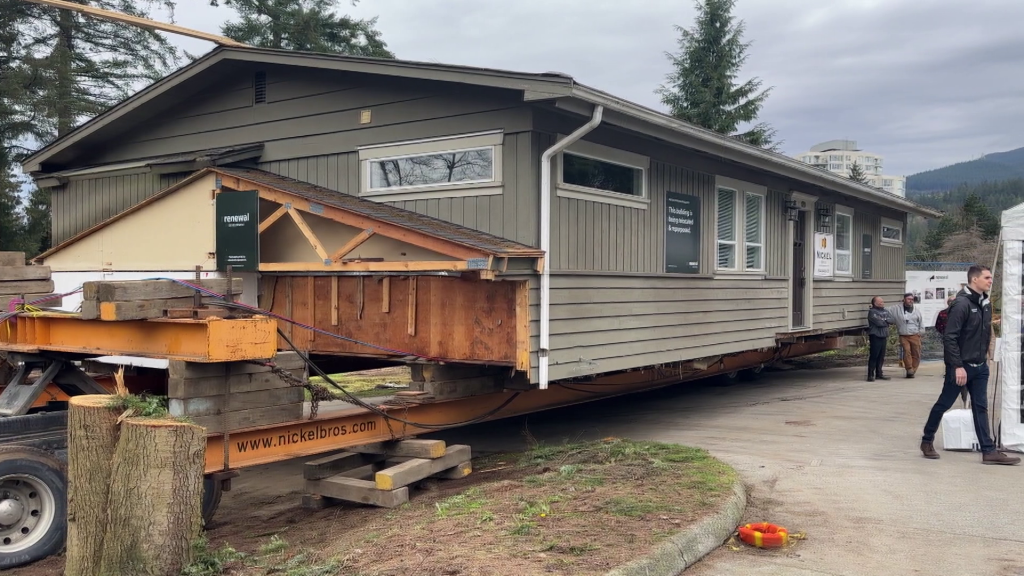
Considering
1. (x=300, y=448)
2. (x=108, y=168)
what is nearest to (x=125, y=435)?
(x=300, y=448)

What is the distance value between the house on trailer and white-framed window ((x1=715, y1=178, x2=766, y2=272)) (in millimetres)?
42

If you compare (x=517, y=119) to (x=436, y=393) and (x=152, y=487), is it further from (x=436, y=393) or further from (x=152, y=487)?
(x=152, y=487)

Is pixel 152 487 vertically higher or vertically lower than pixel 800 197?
lower

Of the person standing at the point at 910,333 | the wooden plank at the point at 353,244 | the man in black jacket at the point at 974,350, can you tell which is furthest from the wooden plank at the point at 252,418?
the person standing at the point at 910,333

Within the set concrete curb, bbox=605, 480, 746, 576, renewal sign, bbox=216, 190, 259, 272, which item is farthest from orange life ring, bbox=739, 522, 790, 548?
renewal sign, bbox=216, 190, 259, 272

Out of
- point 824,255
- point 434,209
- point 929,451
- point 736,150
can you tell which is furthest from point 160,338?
point 824,255

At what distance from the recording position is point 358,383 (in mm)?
15031

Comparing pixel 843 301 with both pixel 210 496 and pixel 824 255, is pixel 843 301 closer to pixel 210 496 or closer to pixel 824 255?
pixel 824 255

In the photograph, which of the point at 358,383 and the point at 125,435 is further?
the point at 358,383

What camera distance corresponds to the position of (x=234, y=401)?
618cm

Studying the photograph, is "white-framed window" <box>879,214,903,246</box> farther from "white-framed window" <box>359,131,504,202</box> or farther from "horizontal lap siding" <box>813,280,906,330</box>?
"white-framed window" <box>359,131,504,202</box>

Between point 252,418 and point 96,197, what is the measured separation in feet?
24.2

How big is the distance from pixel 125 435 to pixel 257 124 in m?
6.50

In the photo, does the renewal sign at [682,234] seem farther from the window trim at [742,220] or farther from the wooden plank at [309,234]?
the wooden plank at [309,234]
